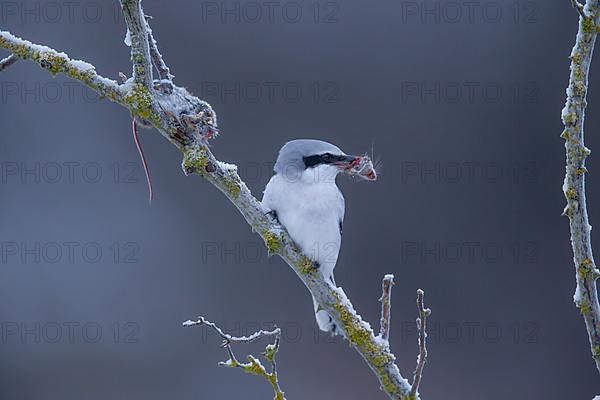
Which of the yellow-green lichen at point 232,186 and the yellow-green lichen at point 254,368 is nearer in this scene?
the yellow-green lichen at point 254,368

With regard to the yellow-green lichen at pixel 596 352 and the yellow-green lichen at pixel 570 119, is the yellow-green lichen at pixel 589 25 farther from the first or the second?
the yellow-green lichen at pixel 596 352

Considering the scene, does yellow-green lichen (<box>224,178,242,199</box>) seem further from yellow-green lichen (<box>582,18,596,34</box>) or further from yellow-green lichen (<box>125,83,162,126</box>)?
yellow-green lichen (<box>582,18,596,34</box>)

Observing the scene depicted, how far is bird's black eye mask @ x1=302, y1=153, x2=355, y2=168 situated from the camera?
1.54 m

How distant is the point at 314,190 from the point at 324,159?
3.9 inches

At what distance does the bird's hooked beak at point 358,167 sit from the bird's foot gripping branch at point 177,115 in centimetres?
39

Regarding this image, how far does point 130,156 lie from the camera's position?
154 inches

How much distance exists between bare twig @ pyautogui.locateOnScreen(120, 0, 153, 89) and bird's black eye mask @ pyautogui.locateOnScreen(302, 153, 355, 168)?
54 centimetres

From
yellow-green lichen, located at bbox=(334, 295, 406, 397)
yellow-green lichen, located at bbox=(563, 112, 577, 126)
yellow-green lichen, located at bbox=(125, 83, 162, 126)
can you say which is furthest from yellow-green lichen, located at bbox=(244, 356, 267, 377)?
yellow-green lichen, located at bbox=(563, 112, 577, 126)

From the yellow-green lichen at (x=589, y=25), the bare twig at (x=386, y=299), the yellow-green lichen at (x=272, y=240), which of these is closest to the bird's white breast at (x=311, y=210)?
the yellow-green lichen at (x=272, y=240)

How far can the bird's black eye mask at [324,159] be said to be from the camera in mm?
1545

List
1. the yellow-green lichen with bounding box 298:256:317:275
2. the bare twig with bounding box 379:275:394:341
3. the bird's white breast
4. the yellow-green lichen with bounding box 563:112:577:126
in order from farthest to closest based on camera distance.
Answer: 1. the bird's white breast
2. the yellow-green lichen with bounding box 298:256:317:275
3. the bare twig with bounding box 379:275:394:341
4. the yellow-green lichen with bounding box 563:112:577:126

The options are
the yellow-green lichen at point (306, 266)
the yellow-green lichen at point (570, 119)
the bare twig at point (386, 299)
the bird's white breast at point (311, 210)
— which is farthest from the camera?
the bird's white breast at point (311, 210)

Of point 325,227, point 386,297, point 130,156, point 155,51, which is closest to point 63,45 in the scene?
point 130,156

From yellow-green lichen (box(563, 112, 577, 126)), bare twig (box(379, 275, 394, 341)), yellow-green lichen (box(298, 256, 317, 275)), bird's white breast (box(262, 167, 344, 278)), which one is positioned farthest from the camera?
bird's white breast (box(262, 167, 344, 278))
